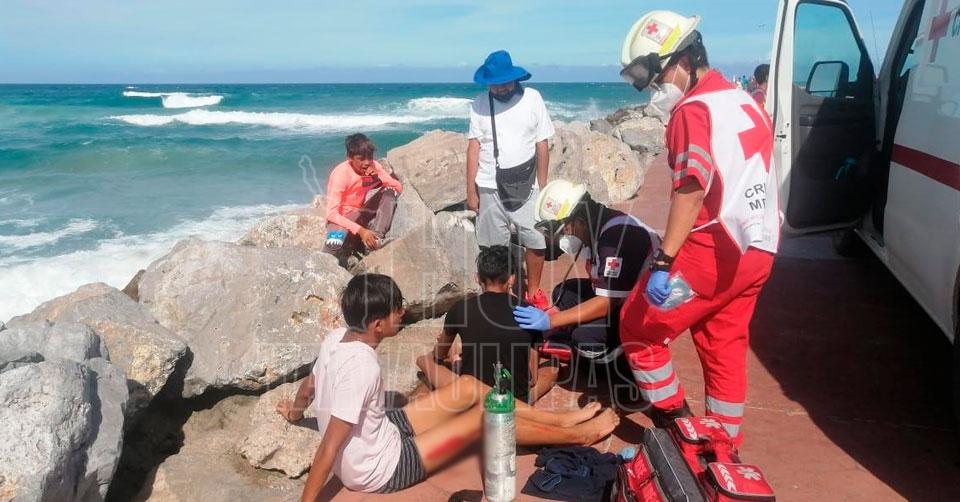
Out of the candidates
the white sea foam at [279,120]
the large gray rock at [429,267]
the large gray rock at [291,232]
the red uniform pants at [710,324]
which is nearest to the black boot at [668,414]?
the red uniform pants at [710,324]

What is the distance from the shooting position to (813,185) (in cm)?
515

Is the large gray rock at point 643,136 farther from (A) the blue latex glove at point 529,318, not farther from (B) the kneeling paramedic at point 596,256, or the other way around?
(A) the blue latex glove at point 529,318

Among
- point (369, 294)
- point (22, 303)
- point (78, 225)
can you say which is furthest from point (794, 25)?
point (78, 225)

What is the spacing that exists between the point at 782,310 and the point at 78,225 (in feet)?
40.6

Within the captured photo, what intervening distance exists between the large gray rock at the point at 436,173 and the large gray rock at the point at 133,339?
3.31 meters

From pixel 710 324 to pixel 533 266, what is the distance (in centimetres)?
237

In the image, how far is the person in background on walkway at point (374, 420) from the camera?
2986 millimetres

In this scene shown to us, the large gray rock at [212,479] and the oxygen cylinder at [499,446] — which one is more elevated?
the oxygen cylinder at [499,446]

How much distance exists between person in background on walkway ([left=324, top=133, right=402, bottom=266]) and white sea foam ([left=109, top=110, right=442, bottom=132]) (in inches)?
1098

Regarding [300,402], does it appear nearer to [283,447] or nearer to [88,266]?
[283,447]

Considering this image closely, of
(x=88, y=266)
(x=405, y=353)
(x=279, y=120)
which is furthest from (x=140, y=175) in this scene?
(x=405, y=353)

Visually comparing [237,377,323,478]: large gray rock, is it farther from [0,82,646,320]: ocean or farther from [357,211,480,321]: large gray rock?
[0,82,646,320]: ocean

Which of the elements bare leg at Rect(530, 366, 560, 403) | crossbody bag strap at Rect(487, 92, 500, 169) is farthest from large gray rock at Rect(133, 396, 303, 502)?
crossbody bag strap at Rect(487, 92, 500, 169)

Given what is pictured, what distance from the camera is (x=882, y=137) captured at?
5.04 m
